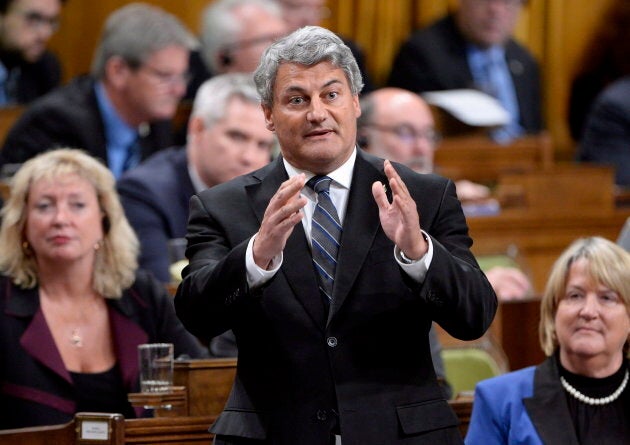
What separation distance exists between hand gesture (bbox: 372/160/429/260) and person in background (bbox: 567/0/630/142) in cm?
553

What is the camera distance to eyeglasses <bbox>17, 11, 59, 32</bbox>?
5977 mm

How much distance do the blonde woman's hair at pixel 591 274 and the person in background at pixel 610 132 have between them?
10.3 ft

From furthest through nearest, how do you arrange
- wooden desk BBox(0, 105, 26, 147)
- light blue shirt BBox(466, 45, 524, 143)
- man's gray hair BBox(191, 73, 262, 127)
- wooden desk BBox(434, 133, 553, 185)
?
light blue shirt BBox(466, 45, 524, 143), wooden desk BBox(434, 133, 553, 185), wooden desk BBox(0, 105, 26, 147), man's gray hair BBox(191, 73, 262, 127)

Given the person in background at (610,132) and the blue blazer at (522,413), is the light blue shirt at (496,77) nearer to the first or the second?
the person in background at (610,132)

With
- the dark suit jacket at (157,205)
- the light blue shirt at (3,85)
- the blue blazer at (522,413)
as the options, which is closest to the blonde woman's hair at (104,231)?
the dark suit jacket at (157,205)

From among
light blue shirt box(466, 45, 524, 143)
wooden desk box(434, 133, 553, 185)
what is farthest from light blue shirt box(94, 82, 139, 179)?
light blue shirt box(466, 45, 524, 143)

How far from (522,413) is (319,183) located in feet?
3.29

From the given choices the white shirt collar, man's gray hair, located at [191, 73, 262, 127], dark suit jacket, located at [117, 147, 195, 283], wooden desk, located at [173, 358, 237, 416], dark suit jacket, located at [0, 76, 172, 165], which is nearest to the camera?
the white shirt collar

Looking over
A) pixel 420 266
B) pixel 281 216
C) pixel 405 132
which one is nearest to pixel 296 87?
pixel 281 216

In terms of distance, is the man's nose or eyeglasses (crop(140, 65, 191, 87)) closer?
the man's nose

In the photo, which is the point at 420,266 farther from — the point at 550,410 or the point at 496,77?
the point at 496,77

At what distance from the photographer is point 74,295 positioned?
A: 377 centimetres

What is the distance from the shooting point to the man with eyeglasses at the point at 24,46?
19.6 feet

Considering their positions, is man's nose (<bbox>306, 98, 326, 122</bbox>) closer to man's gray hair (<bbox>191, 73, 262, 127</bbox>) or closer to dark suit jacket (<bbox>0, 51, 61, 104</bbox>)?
man's gray hair (<bbox>191, 73, 262, 127</bbox>)
